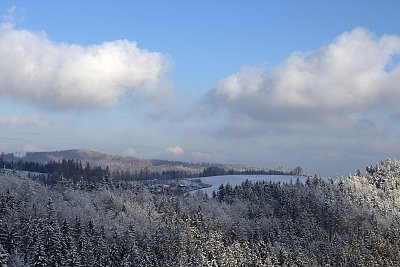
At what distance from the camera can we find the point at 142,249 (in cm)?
10850

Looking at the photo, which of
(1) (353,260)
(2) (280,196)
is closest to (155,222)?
(1) (353,260)

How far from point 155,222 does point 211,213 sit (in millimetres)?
28187

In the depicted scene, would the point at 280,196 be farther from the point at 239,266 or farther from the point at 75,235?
the point at 75,235

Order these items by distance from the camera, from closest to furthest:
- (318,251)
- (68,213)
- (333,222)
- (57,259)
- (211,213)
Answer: (57,259) → (68,213) → (318,251) → (211,213) → (333,222)

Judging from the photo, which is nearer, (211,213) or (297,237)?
(297,237)

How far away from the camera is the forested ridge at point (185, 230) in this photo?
300ft

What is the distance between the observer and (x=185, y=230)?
436 feet

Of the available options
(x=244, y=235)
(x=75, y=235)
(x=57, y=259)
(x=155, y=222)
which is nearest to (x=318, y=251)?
(x=244, y=235)

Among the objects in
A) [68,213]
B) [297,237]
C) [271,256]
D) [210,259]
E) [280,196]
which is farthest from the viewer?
[280,196]

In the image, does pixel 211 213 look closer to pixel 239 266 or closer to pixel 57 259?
pixel 239 266

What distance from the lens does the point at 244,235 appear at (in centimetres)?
14588

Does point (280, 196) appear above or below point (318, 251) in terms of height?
above

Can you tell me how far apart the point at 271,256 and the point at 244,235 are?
1046 inches

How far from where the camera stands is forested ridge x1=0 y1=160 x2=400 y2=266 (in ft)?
300
